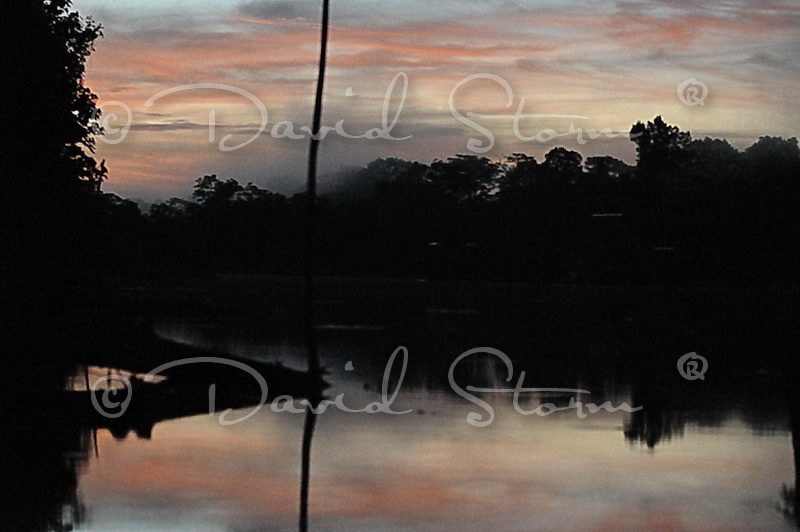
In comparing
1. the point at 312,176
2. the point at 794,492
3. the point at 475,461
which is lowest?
the point at 475,461

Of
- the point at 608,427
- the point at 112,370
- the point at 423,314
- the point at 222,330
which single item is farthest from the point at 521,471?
the point at 423,314

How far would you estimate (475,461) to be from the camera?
599 inches

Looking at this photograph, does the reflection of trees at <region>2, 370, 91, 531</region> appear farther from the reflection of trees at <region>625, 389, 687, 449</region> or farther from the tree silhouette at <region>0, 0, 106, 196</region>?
the tree silhouette at <region>0, 0, 106, 196</region>

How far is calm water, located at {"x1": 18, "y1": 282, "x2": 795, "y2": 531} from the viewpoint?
1158cm

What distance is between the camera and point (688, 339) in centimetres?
4419

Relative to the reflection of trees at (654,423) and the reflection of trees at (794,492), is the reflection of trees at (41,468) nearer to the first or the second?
the reflection of trees at (794,492)

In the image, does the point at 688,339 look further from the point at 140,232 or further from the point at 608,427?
the point at 140,232
